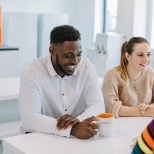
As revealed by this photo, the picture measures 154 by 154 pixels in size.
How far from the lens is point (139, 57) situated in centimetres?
229

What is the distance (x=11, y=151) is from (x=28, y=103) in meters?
0.32

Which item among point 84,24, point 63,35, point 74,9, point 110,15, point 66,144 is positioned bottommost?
point 66,144

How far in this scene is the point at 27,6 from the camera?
512 cm

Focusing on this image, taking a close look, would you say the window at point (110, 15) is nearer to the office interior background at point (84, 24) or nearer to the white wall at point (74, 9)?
the office interior background at point (84, 24)

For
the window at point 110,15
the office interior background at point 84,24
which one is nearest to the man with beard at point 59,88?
the office interior background at point 84,24

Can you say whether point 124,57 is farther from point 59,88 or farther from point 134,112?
point 59,88

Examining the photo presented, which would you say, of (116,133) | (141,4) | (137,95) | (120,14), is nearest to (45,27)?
(120,14)

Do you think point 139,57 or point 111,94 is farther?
point 139,57

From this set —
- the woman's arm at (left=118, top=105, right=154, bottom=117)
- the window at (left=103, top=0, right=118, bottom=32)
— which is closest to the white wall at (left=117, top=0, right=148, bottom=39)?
the window at (left=103, top=0, right=118, bottom=32)

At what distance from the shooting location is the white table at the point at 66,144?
52.3 inches

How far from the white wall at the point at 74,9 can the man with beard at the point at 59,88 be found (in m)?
3.44

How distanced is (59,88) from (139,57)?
75cm

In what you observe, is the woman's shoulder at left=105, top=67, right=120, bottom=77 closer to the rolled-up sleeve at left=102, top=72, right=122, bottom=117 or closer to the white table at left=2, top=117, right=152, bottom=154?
the rolled-up sleeve at left=102, top=72, right=122, bottom=117

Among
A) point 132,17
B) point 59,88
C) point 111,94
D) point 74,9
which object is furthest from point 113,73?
point 74,9
